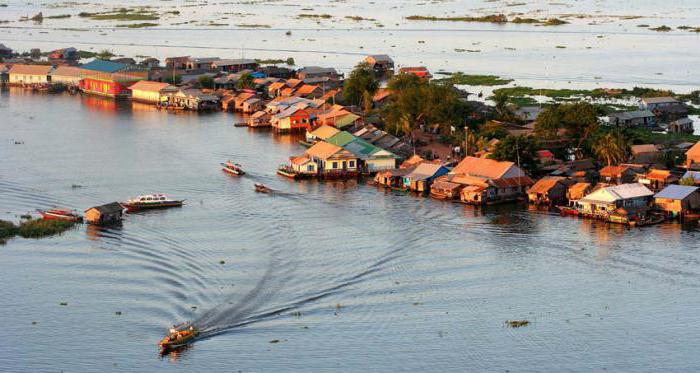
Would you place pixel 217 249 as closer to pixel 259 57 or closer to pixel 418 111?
pixel 418 111

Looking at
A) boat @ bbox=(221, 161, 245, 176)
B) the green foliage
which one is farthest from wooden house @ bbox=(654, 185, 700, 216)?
the green foliage

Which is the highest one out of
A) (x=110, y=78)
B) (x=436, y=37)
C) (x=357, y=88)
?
(x=436, y=37)

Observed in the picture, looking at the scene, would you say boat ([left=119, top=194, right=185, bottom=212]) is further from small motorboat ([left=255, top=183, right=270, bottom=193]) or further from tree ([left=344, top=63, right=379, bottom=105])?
tree ([left=344, top=63, right=379, bottom=105])

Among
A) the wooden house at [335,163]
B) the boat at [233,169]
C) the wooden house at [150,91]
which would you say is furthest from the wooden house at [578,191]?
the wooden house at [150,91]

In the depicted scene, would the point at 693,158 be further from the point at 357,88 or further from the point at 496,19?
the point at 496,19

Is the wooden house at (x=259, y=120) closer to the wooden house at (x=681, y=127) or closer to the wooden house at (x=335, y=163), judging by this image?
the wooden house at (x=335, y=163)

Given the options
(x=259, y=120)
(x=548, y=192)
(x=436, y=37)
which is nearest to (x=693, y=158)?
(x=548, y=192)
